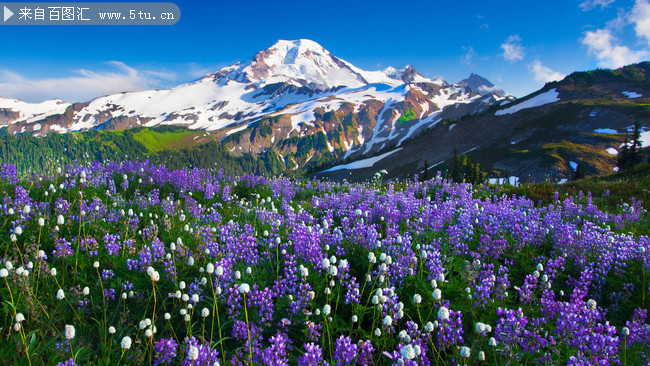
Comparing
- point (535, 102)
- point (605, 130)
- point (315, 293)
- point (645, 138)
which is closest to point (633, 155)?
point (315, 293)

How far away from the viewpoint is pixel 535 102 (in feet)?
463

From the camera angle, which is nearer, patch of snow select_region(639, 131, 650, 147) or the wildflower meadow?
the wildflower meadow

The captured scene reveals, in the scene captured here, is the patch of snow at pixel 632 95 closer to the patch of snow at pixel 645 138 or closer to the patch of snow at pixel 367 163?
the patch of snow at pixel 645 138

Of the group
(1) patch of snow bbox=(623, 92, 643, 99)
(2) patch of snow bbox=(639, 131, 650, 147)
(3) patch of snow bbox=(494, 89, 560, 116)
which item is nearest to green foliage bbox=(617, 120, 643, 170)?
(2) patch of snow bbox=(639, 131, 650, 147)

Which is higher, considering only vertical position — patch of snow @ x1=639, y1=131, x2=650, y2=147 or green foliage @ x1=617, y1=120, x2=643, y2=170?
patch of snow @ x1=639, y1=131, x2=650, y2=147

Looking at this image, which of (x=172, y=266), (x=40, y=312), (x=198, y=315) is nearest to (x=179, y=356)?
(x=198, y=315)

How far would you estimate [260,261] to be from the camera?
4.95 m

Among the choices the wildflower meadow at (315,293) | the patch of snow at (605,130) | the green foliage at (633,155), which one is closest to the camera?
the wildflower meadow at (315,293)

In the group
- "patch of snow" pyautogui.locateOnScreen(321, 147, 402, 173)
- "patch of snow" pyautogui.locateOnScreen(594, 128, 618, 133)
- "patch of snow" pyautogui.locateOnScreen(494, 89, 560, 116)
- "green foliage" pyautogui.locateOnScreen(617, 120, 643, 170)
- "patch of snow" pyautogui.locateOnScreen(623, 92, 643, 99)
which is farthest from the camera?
"patch of snow" pyautogui.locateOnScreen(321, 147, 402, 173)

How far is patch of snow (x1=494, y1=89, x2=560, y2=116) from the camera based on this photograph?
138200 millimetres

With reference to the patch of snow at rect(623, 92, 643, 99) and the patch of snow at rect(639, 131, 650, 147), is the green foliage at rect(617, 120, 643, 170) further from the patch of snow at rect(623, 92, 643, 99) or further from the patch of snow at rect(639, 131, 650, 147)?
the patch of snow at rect(623, 92, 643, 99)

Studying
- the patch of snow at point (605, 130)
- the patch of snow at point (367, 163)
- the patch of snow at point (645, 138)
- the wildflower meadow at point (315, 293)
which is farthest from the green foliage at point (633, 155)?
the patch of snow at point (367, 163)

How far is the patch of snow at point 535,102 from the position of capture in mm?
138200

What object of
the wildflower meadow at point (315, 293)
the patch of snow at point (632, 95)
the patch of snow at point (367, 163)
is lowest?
the wildflower meadow at point (315, 293)
